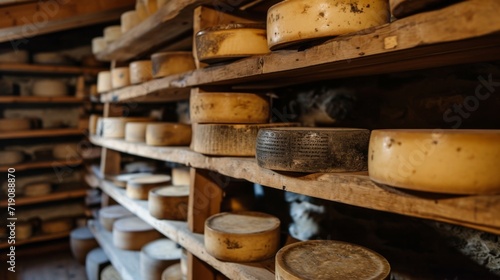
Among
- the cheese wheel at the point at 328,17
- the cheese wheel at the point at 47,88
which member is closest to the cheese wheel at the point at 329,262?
the cheese wheel at the point at 328,17

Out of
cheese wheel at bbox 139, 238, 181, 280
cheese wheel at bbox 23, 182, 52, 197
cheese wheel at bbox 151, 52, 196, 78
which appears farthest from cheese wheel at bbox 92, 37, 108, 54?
cheese wheel at bbox 139, 238, 181, 280

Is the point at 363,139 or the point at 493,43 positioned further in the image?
the point at 363,139

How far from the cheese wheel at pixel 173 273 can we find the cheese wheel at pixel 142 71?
133 centimetres

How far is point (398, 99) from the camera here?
166 cm

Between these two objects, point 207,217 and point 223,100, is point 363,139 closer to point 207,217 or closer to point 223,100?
point 223,100

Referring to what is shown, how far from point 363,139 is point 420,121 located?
0.58 m

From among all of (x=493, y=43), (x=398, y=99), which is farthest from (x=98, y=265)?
(x=493, y=43)

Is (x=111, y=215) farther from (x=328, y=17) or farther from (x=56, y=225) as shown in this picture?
(x=328, y=17)

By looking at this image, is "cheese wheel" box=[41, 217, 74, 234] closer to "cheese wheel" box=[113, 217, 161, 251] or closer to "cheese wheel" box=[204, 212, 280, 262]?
"cheese wheel" box=[113, 217, 161, 251]

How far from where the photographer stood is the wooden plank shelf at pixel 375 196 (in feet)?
2.52

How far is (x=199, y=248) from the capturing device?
1749mm

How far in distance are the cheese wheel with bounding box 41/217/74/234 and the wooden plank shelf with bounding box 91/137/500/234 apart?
3646 mm

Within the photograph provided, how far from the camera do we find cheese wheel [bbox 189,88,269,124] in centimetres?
162

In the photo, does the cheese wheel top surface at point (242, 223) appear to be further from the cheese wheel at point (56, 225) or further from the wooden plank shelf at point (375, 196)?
the cheese wheel at point (56, 225)
